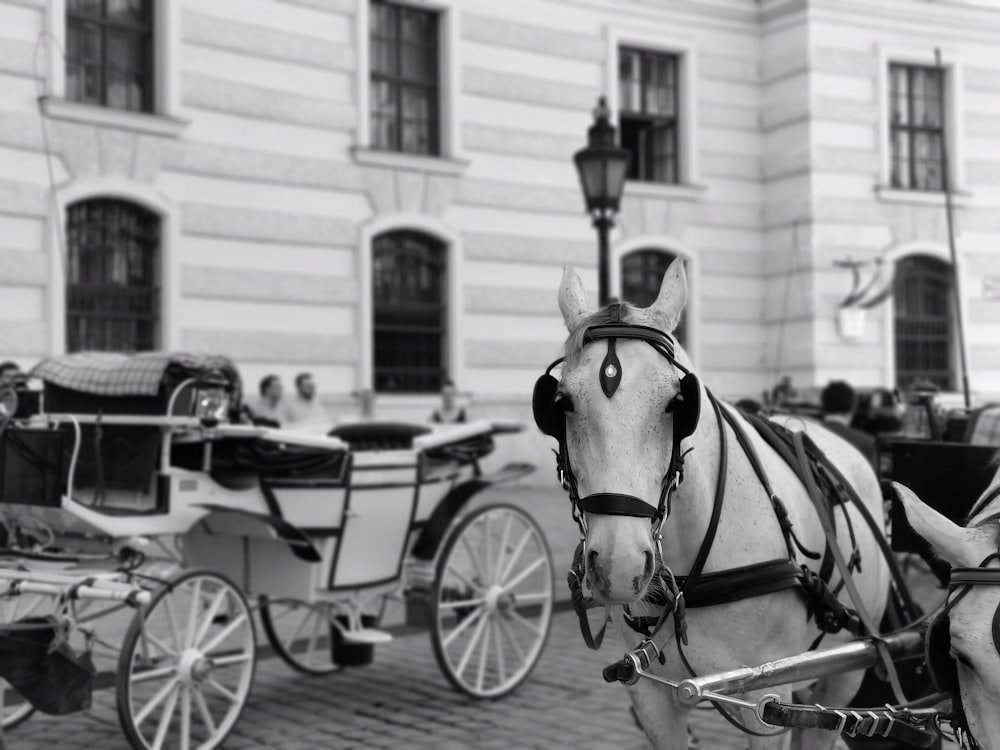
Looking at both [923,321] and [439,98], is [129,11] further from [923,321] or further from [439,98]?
[923,321]

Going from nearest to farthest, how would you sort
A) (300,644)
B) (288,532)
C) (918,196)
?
(288,532) < (300,644) < (918,196)

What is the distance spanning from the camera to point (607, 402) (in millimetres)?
2926

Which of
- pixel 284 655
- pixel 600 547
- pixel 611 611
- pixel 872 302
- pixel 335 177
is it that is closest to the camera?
pixel 600 547

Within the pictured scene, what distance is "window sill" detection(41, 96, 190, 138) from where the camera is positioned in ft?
41.0

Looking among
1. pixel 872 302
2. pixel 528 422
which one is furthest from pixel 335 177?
pixel 872 302

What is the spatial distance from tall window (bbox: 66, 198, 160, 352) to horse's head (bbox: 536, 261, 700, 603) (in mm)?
10686

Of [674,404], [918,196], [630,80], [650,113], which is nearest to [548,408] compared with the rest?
[674,404]

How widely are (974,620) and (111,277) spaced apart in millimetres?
11896

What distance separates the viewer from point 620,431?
290 centimetres

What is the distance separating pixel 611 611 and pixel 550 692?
345cm

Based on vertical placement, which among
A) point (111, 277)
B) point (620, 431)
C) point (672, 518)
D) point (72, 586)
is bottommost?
point (72, 586)

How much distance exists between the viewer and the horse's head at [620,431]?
277 centimetres

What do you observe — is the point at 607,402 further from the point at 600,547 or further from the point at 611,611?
the point at 611,611

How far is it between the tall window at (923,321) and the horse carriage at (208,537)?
13.0 meters
